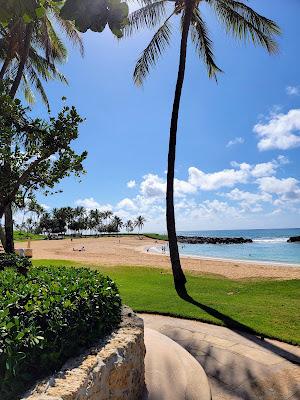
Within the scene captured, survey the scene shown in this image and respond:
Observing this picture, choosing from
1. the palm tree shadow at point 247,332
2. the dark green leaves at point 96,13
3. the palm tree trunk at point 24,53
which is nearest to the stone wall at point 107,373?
the dark green leaves at point 96,13

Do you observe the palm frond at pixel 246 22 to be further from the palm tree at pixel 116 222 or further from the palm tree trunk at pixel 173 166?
the palm tree at pixel 116 222

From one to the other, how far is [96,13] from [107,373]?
123 inches

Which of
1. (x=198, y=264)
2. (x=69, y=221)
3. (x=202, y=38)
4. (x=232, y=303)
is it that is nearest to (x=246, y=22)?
(x=202, y=38)

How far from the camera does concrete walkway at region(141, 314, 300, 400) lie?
204 inches

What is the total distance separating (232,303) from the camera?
1034cm

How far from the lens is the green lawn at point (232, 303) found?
26.8 feet

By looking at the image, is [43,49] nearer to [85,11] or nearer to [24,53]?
[24,53]

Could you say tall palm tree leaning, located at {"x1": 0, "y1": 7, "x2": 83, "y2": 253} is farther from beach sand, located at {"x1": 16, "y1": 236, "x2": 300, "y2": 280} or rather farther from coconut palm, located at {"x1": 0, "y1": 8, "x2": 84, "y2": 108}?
beach sand, located at {"x1": 16, "y1": 236, "x2": 300, "y2": 280}

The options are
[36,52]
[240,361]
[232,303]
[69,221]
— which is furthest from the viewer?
[69,221]

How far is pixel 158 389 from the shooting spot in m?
4.82

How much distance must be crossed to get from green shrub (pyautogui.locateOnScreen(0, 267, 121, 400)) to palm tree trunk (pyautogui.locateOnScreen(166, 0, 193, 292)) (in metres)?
7.36

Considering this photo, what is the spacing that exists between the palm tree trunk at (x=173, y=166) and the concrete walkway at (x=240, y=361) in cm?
423

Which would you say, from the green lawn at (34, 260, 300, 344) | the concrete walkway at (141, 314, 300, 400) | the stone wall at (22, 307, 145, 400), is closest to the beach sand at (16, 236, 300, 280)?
the green lawn at (34, 260, 300, 344)

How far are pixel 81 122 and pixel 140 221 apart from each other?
163m
